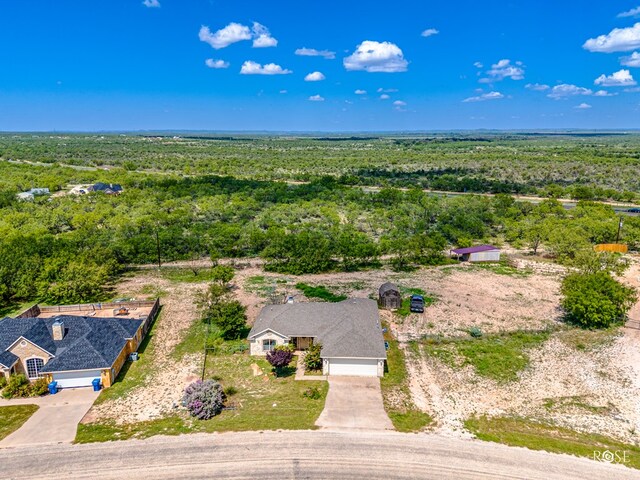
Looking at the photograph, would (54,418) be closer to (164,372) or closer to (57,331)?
(164,372)

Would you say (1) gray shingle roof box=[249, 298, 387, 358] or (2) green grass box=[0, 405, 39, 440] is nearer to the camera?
(2) green grass box=[0, 405, 39, 440]

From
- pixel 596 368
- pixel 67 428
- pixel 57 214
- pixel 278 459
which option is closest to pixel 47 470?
pixel 67 428

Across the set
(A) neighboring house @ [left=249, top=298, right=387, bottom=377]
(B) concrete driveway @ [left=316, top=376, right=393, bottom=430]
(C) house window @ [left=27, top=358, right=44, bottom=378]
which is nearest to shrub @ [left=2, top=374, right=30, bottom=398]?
(C) house window @ [left=27, top=358, right=44, bottom=378]

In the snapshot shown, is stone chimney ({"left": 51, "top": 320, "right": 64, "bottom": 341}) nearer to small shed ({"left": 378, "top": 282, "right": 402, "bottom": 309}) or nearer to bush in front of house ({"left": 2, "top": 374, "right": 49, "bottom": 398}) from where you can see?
bush in front of house ({"left": 2, "top": 374, "right": 49, "bottom": 398})

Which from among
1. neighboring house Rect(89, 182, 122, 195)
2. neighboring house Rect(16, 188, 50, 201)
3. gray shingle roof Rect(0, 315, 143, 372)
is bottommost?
gray shingle roof Rect(0, 315, 143, 372)

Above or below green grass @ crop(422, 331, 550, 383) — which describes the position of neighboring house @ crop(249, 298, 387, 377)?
above

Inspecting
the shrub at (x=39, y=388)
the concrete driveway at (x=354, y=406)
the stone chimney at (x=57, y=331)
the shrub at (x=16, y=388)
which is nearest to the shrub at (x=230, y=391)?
the concrete driveway at (x=354, y=406)
